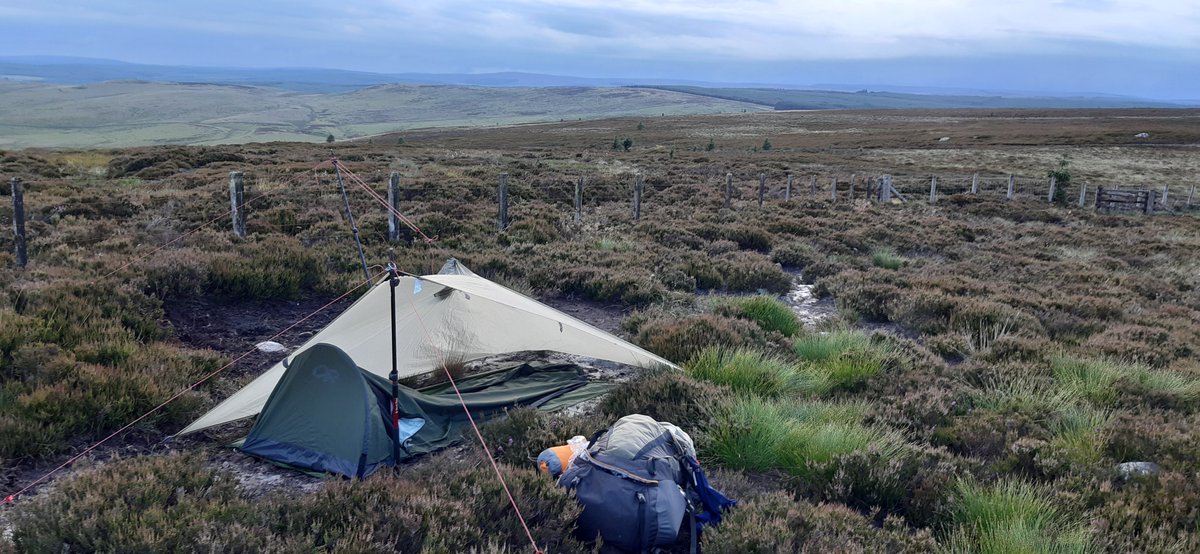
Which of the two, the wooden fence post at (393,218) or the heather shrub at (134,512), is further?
the wooden fence post at (393,218)

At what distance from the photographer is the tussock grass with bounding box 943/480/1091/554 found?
3.58 m

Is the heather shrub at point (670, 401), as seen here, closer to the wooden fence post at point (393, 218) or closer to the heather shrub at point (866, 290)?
the heather shrub at point (866, 290)

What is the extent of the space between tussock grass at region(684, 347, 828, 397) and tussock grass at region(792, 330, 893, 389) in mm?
242

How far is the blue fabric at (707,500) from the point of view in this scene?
4.10m

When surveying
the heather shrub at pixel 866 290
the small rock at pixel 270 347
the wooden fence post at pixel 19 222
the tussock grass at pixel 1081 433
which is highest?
the wooden fence post at pixel 19 222

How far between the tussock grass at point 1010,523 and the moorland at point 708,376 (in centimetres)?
2

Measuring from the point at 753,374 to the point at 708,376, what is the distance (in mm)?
381

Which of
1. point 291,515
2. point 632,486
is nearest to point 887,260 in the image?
point 632,486

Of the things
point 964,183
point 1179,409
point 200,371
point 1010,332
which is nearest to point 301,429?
point 200,371

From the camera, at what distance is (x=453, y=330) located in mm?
6938

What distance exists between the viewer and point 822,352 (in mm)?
7273

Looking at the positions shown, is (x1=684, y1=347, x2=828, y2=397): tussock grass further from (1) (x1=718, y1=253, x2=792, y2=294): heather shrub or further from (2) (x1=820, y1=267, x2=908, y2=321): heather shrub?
(1) (x1=718, y1=253, x2=792, y2=294): heather shrub

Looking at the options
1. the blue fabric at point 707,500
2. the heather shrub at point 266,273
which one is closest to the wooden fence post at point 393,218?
the heather shrub at point 266,273

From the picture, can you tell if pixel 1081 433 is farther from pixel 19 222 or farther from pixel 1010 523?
pixel 19 222
